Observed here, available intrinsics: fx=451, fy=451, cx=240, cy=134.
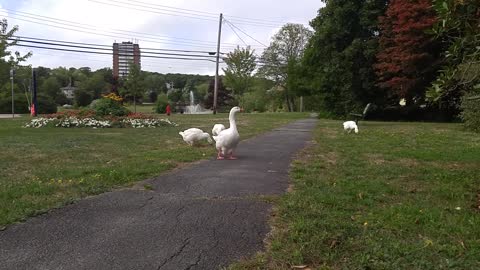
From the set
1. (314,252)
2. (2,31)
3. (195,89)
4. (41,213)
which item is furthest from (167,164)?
(195,89)

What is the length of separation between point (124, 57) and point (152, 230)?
42.7 meters

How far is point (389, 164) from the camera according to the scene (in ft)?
28.5

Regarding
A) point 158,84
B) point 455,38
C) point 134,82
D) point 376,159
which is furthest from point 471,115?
point 158,84

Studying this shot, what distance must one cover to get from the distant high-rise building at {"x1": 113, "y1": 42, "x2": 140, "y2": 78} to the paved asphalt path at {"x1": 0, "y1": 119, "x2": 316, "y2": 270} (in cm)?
3444

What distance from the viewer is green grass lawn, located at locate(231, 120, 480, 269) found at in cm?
354

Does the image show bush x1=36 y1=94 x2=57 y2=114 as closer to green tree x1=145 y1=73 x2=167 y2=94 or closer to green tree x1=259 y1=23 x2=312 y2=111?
green tree x1=259 y1=23 x2=312 y2=111

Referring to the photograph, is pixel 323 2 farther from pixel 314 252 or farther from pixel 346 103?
pixel 314 252

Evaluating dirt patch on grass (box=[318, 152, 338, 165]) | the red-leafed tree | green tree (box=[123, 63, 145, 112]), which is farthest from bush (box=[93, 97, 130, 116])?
green tree (box=[123, 63, 145, 112])

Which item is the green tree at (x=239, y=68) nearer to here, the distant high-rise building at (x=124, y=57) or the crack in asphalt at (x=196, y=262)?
the distant high-rise building at (x=124, y=57)

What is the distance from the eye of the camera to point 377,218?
462 cm

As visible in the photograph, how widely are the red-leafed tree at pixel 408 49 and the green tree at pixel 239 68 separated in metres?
28.2

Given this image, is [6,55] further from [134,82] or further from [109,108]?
[134,82]

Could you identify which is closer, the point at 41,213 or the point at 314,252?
the point at 314,252

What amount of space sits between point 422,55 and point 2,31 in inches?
732
